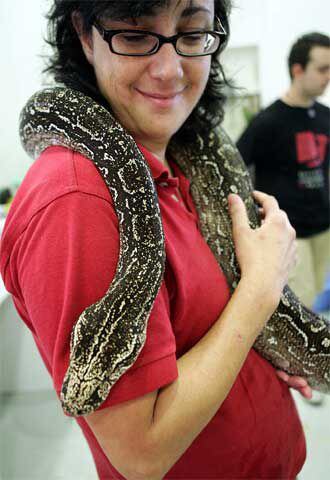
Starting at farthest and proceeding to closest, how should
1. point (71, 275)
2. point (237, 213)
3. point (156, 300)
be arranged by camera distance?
point (237, 213) < point (156, 300) < point (71, 275)

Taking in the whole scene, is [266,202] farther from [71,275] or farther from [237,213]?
[71,275]

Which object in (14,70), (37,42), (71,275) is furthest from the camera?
(14,70)

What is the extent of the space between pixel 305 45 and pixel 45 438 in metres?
3.39

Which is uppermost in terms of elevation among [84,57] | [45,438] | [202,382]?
[84,57]

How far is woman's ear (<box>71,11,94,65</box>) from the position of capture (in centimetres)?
105

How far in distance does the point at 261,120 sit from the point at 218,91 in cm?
164

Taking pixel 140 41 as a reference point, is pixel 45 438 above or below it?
below

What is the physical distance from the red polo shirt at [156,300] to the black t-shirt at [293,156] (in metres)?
1.94

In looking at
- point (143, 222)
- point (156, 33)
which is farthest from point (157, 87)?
point (143, 222)

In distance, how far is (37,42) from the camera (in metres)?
2.22

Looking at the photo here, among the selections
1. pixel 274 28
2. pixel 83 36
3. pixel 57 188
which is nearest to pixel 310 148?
pixel 274 28

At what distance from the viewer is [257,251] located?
122 centimetres

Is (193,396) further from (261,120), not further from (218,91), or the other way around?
(261,120)

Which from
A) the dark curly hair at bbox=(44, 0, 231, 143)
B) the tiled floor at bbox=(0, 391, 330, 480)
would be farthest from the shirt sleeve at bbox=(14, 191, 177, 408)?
the tiled floor at bbox=(0, 391, 330, 480)
